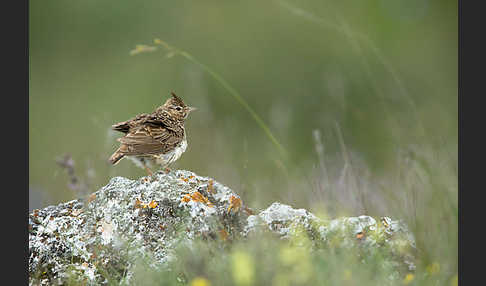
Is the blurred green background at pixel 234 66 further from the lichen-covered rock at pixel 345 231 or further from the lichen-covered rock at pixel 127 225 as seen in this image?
the lichen-covered rock at pixel 345 231

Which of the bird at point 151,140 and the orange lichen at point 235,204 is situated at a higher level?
the bird at point 151,140

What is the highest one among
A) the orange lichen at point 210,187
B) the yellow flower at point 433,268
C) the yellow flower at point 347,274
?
the orange lichen at point 210,187

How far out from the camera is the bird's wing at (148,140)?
521cm

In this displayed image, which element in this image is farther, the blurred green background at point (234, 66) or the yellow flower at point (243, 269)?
the blurred green background at point (234, 66)

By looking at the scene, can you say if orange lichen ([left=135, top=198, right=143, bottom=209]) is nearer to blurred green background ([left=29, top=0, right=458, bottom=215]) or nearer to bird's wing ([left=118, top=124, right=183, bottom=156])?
bird's wing ([left=118, top=124, right=183, bottom=156])

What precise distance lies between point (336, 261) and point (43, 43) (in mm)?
15580

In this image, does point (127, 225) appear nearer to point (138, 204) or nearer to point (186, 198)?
point (138, 204)

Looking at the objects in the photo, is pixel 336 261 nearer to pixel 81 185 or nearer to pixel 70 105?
pixel 81 185

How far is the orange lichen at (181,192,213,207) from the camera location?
14.6 feet

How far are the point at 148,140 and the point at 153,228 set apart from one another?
1.11m

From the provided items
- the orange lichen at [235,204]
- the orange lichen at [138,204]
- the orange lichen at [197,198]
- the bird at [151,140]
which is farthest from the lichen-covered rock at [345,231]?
the bird at [151,140]

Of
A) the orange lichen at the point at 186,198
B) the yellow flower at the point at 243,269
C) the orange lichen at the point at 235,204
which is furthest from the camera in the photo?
the orange lichen at the point at 235,204

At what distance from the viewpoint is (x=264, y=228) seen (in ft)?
14.0

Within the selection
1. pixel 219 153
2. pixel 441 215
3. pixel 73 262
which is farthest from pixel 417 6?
pixel 73 262
